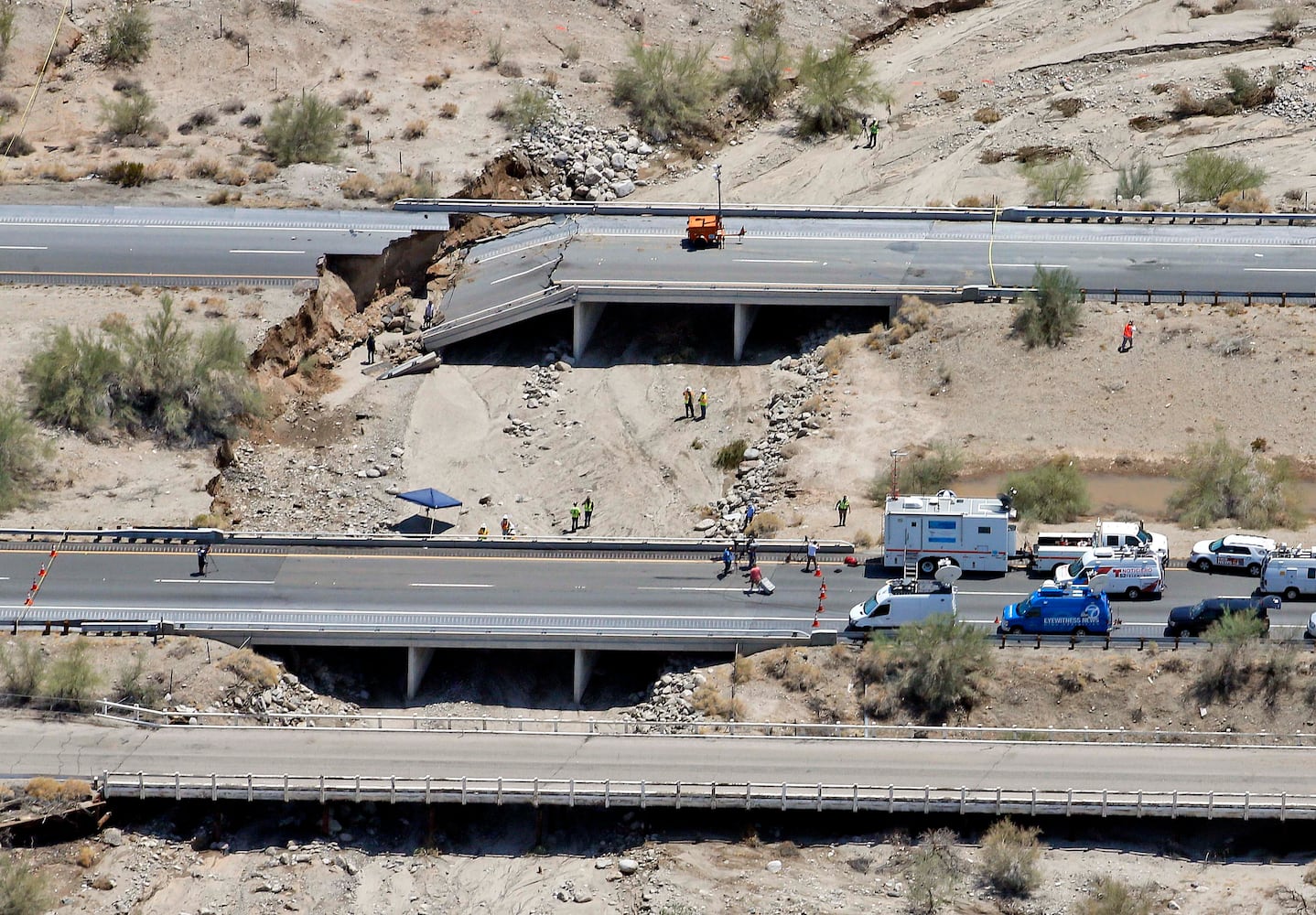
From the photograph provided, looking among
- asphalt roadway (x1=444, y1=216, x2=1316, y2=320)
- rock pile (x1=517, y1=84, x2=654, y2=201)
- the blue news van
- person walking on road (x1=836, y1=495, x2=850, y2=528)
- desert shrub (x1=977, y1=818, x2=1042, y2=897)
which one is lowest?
desert shrub (x1=977, y1=818, x2=1042, y2=897)

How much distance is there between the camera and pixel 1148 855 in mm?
54000

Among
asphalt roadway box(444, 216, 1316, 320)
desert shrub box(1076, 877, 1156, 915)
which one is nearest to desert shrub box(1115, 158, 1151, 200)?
asphalt roadway box(444, 216, 1316, 320)

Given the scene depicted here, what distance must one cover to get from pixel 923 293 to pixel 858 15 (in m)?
29.8

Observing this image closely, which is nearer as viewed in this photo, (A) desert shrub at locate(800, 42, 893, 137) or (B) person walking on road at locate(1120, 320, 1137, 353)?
(B) person walking on road at locate(1120, 320, 1137, 353)

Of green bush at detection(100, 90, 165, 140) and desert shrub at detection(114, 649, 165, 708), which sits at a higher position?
green bush at detection(100, 90, 165, 140)

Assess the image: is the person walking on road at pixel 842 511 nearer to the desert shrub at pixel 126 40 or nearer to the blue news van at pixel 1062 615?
the blue news van at pixel 1062 615

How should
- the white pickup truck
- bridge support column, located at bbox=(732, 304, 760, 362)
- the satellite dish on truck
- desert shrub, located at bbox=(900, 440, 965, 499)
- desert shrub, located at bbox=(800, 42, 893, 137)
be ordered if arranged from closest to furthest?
the white pickup truck < the satellite dish on truck < desert shrub, located at bbox=(900, 440, 965, 499) < bridge support column, located at bbox=(732, 304, 760, 362) < desert shrub, located at bbox=(800, 42, 893, 137)

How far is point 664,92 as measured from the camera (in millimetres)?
97000

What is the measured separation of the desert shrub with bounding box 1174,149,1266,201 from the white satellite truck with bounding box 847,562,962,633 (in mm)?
31691

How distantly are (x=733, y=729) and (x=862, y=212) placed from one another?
33330mm

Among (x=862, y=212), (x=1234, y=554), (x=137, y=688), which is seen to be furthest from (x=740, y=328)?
(x=137, y=688)

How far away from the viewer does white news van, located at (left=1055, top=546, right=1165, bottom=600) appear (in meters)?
62.6

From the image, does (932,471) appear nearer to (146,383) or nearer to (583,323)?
(583,323)

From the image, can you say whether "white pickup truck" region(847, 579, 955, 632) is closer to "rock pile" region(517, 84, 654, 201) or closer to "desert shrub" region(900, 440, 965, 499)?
"desert shrub" region(900, 440, 965, 499)
